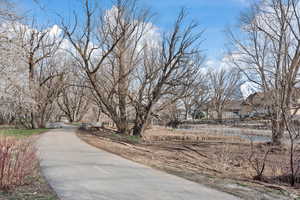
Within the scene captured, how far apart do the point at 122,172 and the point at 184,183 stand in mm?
1958

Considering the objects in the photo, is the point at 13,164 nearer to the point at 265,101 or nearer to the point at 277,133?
the point at 265,101

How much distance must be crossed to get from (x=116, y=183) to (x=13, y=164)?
2.33 metres

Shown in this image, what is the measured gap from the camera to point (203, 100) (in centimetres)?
5606

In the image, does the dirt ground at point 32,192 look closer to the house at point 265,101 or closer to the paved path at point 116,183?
the paved path at point 116,183

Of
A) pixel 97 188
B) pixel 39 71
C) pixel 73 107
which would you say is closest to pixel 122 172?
pixel 97 188

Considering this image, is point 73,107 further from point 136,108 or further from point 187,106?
point 136,108

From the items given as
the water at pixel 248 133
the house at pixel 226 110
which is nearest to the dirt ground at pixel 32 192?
the water at pixel 248 133

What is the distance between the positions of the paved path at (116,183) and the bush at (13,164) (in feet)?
2.38


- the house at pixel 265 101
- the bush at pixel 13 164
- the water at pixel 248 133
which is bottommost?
the water at pixel 248 133

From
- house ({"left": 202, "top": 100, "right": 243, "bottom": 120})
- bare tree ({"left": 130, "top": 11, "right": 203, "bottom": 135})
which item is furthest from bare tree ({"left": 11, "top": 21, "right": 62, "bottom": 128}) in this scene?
house ({"left": 202, "top": 100, "right": 243, "bottom": 120})

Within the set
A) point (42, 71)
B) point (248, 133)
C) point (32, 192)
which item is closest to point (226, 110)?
point (248, 133)

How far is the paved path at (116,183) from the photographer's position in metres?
4.89

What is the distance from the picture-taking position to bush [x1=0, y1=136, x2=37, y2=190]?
491 cm

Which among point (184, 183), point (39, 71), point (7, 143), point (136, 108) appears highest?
point (39, 71)
